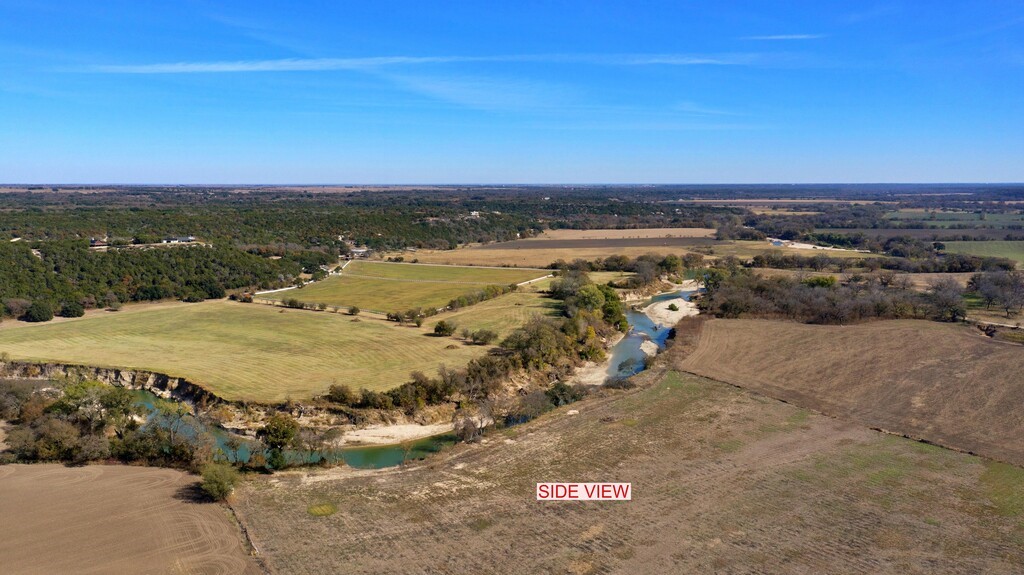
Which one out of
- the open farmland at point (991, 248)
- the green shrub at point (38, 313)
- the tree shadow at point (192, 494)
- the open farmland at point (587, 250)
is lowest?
the tree shadow at point (192, 494)

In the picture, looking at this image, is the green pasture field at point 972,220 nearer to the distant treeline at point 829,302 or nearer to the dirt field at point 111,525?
the distant treeline at point 829,302

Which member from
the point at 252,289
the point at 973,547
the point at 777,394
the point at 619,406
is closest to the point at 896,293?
the point at 777,394

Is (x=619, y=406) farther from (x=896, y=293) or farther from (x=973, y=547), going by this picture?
(x=896, y=293)

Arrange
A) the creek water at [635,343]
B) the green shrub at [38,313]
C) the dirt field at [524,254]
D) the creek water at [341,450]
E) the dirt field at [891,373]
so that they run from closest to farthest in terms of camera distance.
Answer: the creek water at [341,450]
the dirt field at [891,373]
the creek water at [635,343]
the green shrub at [38,313]
the dirt field at [524,254]

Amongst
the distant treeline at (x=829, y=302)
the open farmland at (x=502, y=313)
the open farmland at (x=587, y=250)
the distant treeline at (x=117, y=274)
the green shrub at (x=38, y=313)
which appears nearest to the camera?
the green shrub at (x=38, y=313)

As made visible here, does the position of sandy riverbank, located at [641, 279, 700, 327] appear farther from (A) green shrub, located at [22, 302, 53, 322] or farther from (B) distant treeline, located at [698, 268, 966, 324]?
(A) green shrub, located at [22, 302, 53, 322]

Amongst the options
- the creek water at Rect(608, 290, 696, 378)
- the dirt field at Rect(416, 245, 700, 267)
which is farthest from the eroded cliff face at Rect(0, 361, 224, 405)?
the dirt field at Rect(416, 245, 700, 267)

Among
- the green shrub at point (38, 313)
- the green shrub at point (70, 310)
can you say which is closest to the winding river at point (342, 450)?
the green shrub at point (38, 313)
